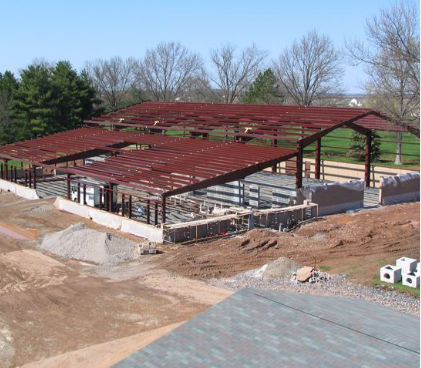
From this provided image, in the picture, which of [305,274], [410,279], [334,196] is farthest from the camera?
[334,196]

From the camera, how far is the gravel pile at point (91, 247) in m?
19.1

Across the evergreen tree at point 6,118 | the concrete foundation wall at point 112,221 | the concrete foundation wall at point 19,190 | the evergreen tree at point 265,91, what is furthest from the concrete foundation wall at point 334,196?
the evergreen tree at point 265,91

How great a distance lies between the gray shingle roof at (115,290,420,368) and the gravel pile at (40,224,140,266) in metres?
10.3

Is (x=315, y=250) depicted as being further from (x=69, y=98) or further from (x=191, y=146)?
(x=69, y=98)

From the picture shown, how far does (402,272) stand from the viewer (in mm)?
14969

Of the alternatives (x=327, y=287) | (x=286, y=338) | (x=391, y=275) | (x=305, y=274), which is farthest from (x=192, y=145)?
(x=286, y=338)

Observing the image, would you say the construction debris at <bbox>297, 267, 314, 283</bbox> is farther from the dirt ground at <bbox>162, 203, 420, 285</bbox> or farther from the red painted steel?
the red painted steel

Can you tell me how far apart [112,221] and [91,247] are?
3.97 m

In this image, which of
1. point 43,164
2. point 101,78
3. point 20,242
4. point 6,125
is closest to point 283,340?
point 20,242

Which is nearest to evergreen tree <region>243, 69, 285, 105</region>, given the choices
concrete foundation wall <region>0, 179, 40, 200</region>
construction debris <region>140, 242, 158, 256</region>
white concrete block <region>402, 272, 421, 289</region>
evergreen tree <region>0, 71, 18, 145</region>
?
evergreen tree <region>0, 71, 18, 145</region>

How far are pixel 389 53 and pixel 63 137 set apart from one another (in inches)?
995

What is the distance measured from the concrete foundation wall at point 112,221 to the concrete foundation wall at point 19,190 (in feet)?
12.1

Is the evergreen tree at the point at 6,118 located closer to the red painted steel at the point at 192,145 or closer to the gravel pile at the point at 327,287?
the red painted steel at the point at 192,145

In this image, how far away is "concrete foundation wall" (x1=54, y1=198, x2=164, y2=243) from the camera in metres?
21.2
